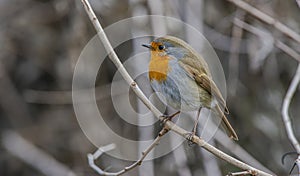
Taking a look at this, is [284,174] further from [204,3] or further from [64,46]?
[64,46]

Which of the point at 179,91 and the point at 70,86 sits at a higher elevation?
the point at 179,91

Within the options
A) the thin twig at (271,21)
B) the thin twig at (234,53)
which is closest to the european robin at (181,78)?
the thin twig at (271,21)

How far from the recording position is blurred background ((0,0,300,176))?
4.40 m

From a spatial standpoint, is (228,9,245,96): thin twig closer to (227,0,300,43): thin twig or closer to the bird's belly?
(227,0,300,43): thin twig

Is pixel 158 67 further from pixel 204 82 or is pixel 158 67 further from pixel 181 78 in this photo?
pixel 204 82

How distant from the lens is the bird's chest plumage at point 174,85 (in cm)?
278

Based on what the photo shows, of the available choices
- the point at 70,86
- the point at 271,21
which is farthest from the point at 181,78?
the point at 70,86

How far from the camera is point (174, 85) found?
110 inches

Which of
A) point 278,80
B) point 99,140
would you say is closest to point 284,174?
point 278,80

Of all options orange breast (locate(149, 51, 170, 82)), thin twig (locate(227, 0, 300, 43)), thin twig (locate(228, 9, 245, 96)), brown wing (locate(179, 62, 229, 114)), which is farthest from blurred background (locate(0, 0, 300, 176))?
orange breast (locate(149, 51, 170, 82))

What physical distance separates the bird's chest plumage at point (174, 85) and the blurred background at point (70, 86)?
4.40ft

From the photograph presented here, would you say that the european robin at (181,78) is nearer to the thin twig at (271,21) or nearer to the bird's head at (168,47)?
the bird's head at (168,47)

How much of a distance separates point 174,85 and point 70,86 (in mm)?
2155

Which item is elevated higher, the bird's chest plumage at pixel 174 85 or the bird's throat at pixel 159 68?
the bird's throat at pixel 159 68
